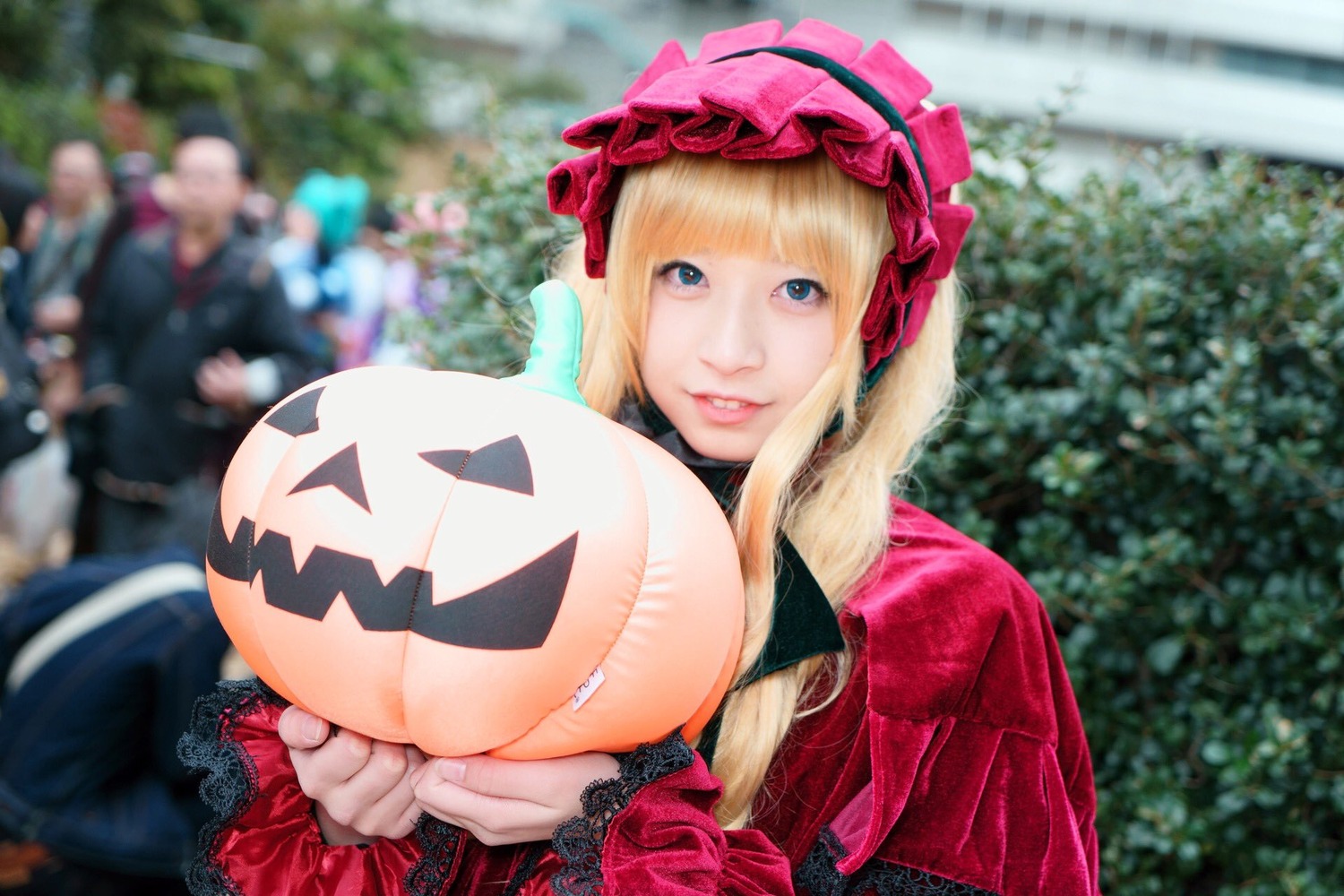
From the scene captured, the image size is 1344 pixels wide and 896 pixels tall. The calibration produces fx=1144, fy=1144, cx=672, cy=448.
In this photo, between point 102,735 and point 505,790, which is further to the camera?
point 102,735

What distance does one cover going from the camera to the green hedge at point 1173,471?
6.99 ft

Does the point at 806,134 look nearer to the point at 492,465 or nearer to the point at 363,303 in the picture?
the point at 492,465

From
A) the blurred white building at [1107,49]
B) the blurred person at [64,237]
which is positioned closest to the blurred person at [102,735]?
the blurred person at [64,237]

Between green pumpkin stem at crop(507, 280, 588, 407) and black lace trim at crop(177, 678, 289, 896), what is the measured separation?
0.52 metres

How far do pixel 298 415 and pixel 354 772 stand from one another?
0.41 meters

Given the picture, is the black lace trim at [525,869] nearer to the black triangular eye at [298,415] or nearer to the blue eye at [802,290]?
the black triangular eye at [298,415]

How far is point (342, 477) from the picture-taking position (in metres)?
1.15

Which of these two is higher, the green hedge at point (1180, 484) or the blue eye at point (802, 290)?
the blue eye at point (802, 290)

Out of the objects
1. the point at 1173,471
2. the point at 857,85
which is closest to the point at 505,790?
the point at 857,85

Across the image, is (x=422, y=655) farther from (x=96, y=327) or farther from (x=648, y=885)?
(x=96, y=327)

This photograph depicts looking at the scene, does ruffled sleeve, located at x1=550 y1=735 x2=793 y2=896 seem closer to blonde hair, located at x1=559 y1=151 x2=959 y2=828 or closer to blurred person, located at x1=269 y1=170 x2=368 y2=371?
blonde hair, located at x1=559 y1=151 x2=959 y2=828

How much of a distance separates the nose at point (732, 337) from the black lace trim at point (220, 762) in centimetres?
69

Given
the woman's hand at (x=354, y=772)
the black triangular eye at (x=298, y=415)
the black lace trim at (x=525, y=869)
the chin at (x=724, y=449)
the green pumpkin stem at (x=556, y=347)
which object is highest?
the green pumpkin stem at (x=556, y=347)

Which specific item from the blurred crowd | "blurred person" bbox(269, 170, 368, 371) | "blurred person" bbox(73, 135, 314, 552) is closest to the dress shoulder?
the blurred crowd
